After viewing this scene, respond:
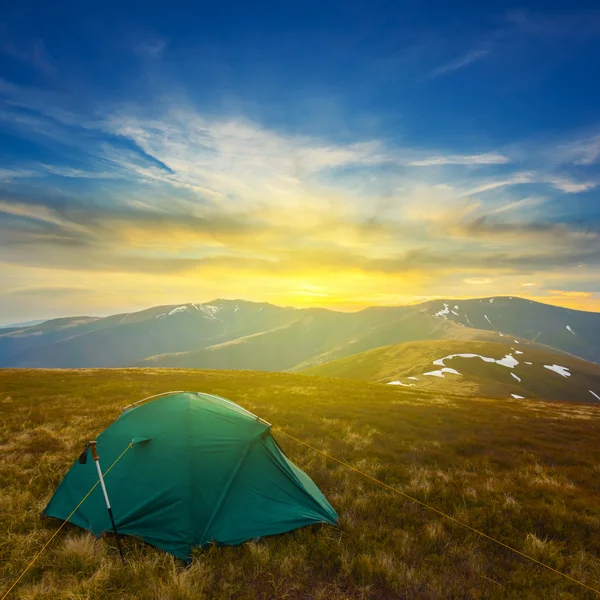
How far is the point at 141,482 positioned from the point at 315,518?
13.6ft

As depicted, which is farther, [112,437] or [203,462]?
[112,437]

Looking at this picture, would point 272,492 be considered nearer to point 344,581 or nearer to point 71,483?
point 344,581

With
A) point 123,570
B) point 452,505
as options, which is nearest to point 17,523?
point 123,570

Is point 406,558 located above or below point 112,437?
below

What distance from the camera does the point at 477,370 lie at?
405 feet

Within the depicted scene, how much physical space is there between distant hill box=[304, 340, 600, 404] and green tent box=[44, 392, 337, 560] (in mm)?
83870

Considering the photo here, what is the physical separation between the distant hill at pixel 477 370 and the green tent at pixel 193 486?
83.9m

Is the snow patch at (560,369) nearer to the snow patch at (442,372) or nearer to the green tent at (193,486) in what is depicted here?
the snow patch at (442,372)

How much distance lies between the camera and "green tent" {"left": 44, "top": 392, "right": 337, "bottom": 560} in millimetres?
7180

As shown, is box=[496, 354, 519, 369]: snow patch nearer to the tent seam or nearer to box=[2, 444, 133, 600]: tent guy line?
the tent seam

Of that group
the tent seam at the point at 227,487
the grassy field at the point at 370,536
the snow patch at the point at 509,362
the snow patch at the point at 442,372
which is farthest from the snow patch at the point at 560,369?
the tent seam at the point at 227,487

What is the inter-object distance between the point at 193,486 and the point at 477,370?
13693cm

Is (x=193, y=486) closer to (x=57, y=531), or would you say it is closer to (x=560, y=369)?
(x=57, y=531)

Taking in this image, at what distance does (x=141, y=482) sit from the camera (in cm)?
764
